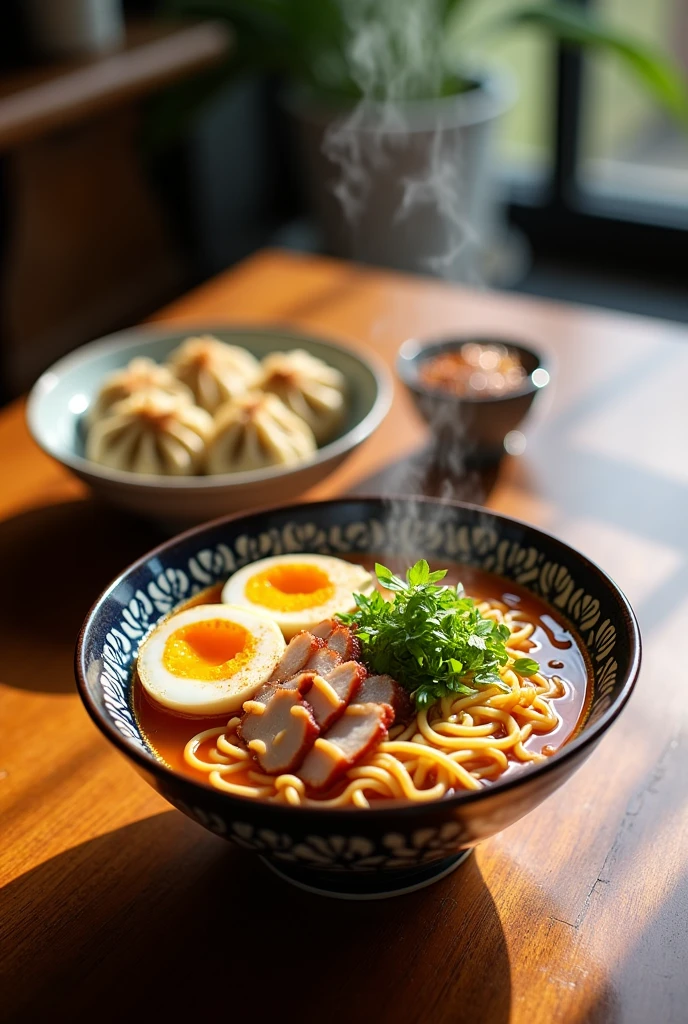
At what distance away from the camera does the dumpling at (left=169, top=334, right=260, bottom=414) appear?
1621 mm

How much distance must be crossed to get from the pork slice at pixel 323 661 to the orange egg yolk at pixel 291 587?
0.45 ft

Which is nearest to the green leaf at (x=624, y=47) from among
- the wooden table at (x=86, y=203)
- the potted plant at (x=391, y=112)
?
the potted plant at (x=391, y=112)

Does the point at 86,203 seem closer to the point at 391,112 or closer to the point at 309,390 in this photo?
the point at 391,112

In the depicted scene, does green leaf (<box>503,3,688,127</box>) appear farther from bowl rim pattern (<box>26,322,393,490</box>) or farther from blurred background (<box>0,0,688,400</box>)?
bowl rim pattern (<box>26,322,393,490</box>)

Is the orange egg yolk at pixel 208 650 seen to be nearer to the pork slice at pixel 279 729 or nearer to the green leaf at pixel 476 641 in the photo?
the pork slice at pixel 279 729

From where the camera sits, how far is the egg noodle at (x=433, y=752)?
2.80ft

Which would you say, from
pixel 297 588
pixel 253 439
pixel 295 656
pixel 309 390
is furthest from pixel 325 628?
pixel 309 390

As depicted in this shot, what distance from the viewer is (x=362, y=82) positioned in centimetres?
337

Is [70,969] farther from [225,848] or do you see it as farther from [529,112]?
[529,112]

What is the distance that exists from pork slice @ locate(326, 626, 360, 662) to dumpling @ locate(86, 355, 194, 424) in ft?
2.40

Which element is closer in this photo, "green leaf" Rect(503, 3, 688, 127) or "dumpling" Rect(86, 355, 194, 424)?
"dumpling" Rect(86, 355, 194, 424)

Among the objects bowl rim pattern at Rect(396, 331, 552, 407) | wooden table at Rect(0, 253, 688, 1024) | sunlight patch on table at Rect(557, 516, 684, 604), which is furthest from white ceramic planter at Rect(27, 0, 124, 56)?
sunlight patch on table at Rect(557, 516, 684, 604)

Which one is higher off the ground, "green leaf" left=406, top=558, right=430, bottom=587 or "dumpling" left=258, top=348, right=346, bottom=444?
"green leaf" left=406, top=558, right=430, bottom=587

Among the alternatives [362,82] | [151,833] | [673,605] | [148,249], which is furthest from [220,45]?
[151,833]
